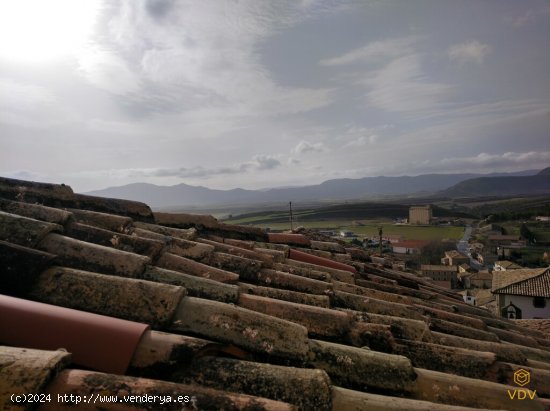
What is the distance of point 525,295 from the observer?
2214 cm

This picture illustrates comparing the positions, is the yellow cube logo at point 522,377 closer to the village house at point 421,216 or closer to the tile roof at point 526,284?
the tile roof at point 526,284

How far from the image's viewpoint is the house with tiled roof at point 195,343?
1.48 m

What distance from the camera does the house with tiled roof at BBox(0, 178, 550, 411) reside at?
148cm

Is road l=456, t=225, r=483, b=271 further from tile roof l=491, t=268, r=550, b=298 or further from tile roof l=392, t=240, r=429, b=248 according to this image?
tile roof l=491, t=268, r=550, b=298

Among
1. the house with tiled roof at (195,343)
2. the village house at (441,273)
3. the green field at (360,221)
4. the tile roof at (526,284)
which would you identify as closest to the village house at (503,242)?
the green field at (360,221)

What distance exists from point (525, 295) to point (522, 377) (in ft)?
78.9

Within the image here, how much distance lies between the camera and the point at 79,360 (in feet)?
5.55

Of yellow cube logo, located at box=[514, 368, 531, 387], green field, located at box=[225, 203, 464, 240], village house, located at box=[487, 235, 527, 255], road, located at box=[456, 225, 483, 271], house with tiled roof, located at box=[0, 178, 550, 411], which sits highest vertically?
house with tiled roof, located at box=[0, 178, 550, 411]

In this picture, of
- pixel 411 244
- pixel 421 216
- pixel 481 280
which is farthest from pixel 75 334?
pixel 421 216

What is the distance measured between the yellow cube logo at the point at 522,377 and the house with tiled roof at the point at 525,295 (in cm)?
2379

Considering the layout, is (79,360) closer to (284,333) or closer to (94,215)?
(284,333)

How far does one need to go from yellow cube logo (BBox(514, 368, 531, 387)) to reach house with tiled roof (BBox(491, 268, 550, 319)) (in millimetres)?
23786

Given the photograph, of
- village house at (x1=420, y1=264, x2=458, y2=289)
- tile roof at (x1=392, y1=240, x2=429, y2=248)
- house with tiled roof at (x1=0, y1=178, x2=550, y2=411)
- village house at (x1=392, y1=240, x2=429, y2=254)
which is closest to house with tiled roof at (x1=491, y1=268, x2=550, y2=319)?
house with tiled roof at (x1=0, y1=178, x2=550, y2=411)

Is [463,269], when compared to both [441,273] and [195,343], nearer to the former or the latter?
[441,273]
